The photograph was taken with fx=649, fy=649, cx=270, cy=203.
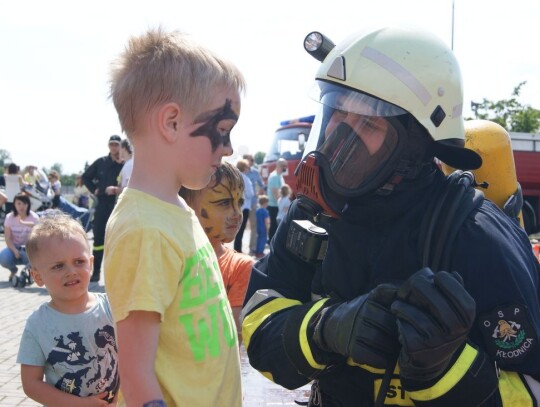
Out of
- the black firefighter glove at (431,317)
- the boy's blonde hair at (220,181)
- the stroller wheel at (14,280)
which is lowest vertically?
the stroller wheel at (14,280)

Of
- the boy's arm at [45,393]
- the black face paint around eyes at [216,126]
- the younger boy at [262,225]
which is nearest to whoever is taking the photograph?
the black face paint around eyes at [216,126]

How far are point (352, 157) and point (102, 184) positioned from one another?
288 inches

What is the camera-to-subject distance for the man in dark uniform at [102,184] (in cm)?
882

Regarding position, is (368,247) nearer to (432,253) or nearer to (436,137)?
(432,253)

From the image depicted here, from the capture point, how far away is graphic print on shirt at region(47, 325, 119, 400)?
2549 millimetres

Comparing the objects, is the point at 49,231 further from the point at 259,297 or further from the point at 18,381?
the point at 18,381

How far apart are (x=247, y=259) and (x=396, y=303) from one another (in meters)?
1.77

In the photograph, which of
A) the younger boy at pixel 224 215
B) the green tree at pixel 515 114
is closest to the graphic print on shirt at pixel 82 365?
the younger boy at pixel 224 215

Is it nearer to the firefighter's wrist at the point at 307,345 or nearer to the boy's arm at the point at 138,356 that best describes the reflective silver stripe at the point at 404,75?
the firefighter's wrist at the point at 307,345

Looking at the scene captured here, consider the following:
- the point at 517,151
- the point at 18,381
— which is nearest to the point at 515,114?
the point at 517,151

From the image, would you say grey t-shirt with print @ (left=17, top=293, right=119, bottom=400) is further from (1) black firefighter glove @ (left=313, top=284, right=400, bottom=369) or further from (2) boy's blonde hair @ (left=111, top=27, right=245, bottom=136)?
(1) black firefighter glove @ (left=313, top=284, right=400, bottom=369)

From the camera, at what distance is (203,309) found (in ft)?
5.98

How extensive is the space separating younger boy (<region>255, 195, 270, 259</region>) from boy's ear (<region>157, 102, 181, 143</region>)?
11461 millimetres

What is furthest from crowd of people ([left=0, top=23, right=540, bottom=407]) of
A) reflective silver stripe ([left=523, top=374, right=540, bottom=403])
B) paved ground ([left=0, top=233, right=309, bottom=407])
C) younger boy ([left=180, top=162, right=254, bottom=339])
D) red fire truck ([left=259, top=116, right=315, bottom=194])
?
red fire truck ([left=259, top=116, right=315, bottom=194])
